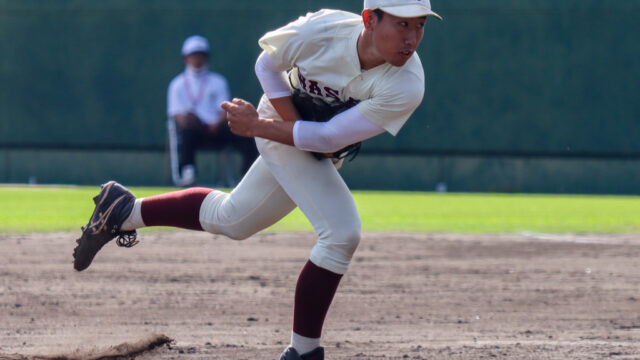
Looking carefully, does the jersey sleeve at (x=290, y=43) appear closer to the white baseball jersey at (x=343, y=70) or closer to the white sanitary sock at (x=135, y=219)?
→ the white baseball jersey at (x=343, y=70)

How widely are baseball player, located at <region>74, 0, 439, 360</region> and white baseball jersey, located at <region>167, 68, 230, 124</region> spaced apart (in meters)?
8.25

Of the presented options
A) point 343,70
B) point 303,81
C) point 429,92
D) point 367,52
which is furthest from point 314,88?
point 429,92

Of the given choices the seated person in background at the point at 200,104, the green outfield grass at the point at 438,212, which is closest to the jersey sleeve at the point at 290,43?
the green outfield grass at the point at 438,212

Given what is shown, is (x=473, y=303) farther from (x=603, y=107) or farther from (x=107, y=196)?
(x=603, y=107)

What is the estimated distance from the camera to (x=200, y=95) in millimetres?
11844

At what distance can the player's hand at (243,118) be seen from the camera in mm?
3373

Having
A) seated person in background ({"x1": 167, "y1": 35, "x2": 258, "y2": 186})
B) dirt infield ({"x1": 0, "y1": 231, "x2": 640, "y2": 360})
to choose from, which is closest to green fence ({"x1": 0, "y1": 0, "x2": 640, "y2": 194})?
seated person in background ({"x1": 167, "y1": 35, "x2": 258, "y2": 186})

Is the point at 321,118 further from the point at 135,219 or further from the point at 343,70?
the point at 135,219

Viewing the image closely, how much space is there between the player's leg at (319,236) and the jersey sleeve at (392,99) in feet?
1.07

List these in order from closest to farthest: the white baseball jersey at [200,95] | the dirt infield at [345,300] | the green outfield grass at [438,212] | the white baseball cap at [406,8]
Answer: the white baseball cap at [406,8] < the dirt infield at [345,300] < the green outfield grass at [438,212] < the white baseball jersey at [200,95]

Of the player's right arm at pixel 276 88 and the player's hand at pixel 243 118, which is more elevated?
the player's right arm at pixel 276 88

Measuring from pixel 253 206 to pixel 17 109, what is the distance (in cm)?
1160

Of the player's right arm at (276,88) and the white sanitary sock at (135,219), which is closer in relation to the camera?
the player's right arm at (276,88)

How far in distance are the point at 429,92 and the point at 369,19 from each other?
1051 cm
